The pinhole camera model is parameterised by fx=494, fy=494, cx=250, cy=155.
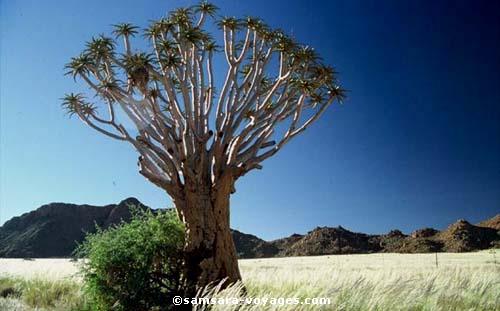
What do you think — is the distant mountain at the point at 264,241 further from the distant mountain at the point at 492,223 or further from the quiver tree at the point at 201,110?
the quiver tree at the point at 201,110

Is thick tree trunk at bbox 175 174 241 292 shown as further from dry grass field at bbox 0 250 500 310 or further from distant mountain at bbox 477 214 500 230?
distant mountain at bbox 477 214 500 230

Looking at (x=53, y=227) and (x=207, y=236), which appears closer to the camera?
(x=207, y=236)

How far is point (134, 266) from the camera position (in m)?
12.6

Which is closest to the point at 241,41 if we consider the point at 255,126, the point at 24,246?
the point at 255,126

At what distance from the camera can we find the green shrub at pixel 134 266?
12.3 meters

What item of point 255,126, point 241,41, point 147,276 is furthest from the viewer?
point 241,41

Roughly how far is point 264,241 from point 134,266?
61641 mm

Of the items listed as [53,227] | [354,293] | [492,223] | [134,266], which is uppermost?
[492,223]

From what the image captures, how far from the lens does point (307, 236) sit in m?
70.8

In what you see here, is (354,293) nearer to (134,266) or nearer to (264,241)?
(134,266)

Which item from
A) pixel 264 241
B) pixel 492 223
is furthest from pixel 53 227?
pixel 492 223

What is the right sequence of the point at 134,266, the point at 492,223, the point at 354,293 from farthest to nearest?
the point at 492,223 → the point at 134,266 → the point at 354,293

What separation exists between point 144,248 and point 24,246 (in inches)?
2896

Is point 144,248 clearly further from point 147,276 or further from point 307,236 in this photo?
point 307,236
